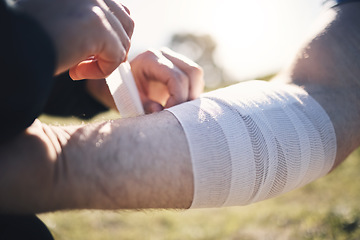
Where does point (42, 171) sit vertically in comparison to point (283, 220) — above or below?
above

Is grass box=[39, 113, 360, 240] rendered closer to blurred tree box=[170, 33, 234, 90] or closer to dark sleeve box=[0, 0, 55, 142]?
dark sleeve box=[0, 0, 55, 142]

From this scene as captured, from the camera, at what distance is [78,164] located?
0.77 m

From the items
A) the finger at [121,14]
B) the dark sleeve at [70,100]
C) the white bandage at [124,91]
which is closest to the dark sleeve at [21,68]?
the finger at [121,14]

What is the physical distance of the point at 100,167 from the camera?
790 mm

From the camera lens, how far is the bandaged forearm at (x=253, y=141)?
3.01ft

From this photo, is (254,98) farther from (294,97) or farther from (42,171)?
(42,171)

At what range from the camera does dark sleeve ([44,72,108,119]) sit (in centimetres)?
189

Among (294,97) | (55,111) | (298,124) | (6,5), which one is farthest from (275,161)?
(55,111)

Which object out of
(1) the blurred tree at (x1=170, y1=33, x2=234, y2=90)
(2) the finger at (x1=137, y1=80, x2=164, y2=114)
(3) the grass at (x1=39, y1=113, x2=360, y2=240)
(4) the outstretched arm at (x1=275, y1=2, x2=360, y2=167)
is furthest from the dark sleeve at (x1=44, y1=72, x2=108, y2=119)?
(1) the blurred tree at (x1=170, y1=33, x2=234, y2=90)

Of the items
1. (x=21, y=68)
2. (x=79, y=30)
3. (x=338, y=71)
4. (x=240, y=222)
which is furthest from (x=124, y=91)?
(x=240, y=222)

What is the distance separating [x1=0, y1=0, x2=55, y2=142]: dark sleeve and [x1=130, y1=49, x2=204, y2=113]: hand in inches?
23.5

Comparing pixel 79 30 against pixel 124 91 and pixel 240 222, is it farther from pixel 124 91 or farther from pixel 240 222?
pixel 240 222

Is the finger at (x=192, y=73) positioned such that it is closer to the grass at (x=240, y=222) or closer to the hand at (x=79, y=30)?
the hand at (x=79, y=30)

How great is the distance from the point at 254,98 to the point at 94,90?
42.2 inches
